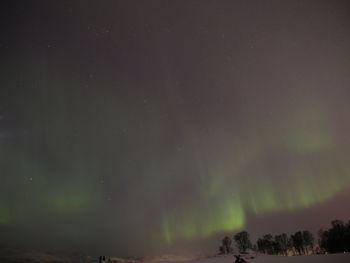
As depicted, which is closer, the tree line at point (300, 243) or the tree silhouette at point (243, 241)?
the tree line at point (300, 243)

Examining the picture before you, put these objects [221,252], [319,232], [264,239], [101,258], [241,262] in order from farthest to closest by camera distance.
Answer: [221,252]
[264,239]
[319,232]
[101,258]
[241,262]

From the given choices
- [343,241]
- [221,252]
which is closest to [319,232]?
[343,241]

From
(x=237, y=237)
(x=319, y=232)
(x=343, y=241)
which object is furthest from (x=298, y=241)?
(x=343, y=241)

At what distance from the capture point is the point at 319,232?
145625mm

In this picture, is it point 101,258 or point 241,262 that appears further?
point 101,258

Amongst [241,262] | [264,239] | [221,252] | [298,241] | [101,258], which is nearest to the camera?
[241,262]


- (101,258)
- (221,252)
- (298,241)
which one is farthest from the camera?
(221,252)

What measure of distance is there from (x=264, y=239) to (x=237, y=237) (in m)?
19.7

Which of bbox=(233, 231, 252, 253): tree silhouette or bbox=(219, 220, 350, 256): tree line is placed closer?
bbox=(219, 220, 350, 256): tree line

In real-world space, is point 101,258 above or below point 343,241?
above

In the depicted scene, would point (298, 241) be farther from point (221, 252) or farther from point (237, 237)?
point (221, 252)

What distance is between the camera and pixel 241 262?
107ft

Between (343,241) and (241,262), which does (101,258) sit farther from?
(343,241)

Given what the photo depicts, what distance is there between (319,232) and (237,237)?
6195 cm
